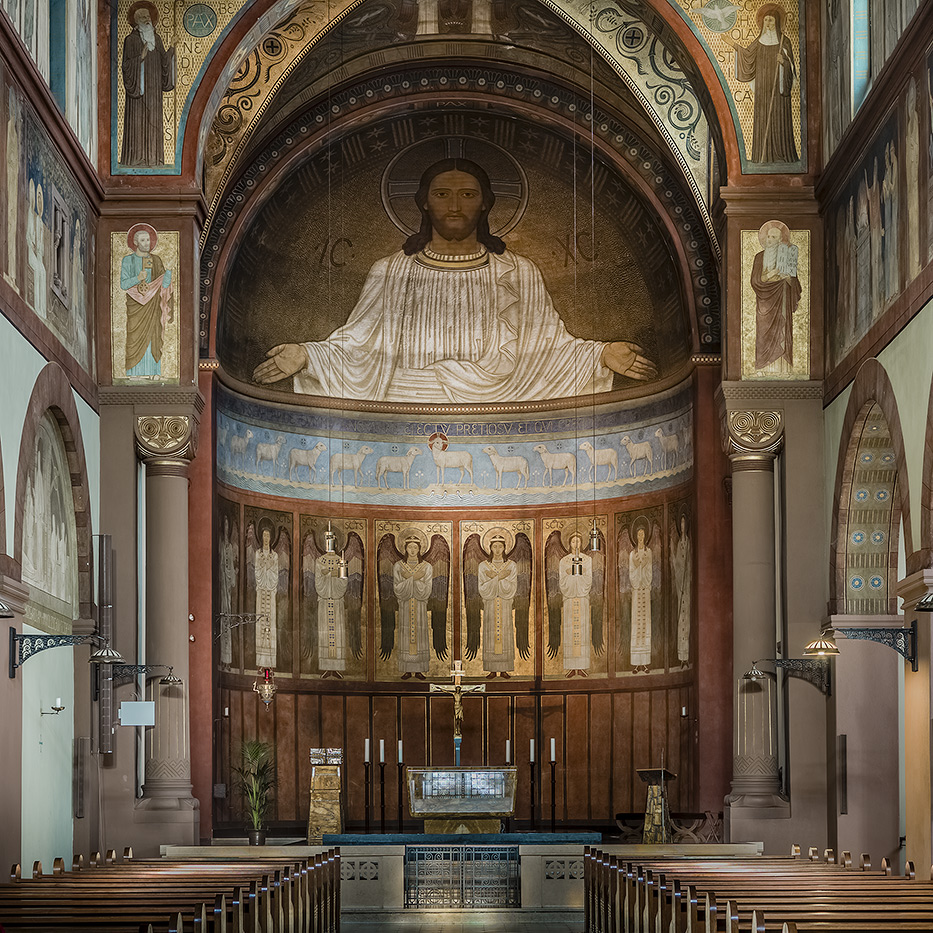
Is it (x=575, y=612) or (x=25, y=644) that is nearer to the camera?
(x=25, y=644)

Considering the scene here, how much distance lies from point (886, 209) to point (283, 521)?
38.3 ft

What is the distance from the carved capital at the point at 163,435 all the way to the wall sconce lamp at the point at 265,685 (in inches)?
178

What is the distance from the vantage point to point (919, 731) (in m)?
14.7

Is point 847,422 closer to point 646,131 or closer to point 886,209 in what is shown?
point 886,209

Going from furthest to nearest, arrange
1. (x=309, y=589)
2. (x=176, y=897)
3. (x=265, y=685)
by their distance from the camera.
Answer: (x=309, y=589)
(x=265, y=685)
(x=176, y=897)

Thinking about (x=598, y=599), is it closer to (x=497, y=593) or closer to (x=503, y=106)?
(x=497, y=593)

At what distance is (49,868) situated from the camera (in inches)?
645

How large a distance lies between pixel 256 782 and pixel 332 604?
4220mm

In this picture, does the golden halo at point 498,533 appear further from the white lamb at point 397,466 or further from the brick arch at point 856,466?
the brick arch at point 856,466

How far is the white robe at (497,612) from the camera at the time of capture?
83.3 ft

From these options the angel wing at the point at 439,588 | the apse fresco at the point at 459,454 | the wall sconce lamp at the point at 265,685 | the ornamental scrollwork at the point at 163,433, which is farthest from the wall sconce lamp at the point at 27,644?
the angel wing at the point at 439,588

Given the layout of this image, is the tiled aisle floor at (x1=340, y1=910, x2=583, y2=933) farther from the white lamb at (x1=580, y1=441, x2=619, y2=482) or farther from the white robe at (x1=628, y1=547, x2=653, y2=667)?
the white lamb at (x1=580, y1=441, x2=619, y2=482)

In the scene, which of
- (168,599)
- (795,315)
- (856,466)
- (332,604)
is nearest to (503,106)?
(795,315)

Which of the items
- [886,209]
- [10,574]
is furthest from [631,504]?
[10,574]
